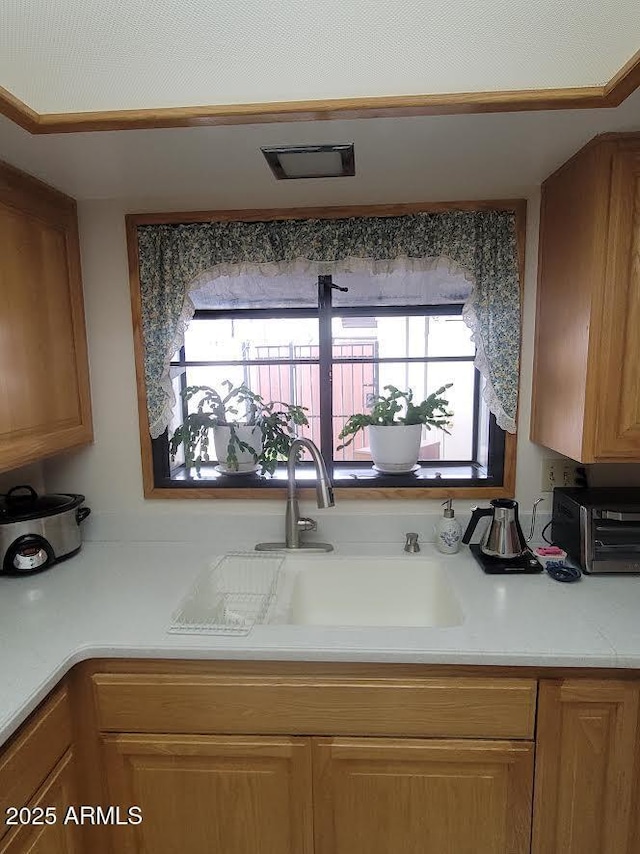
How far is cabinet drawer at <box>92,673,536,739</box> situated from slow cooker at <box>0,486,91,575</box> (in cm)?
51

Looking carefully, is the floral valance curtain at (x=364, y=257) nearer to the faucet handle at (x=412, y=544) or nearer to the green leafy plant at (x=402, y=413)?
the green leafy plant at (x=402, y=413)

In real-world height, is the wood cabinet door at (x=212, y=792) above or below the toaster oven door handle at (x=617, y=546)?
below

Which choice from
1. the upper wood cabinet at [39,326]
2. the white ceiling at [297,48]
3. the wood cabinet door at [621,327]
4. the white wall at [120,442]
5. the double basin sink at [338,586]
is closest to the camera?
the white ceiling at [297,48]

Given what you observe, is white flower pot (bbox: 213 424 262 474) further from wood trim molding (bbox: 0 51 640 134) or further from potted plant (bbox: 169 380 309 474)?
wood trim molding (bbox: 0 51 640 134)

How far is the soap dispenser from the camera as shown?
1654 mm

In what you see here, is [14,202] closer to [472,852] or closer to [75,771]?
[75,771]

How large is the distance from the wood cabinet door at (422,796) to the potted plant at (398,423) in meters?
0.90

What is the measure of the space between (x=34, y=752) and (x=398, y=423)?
1372mm

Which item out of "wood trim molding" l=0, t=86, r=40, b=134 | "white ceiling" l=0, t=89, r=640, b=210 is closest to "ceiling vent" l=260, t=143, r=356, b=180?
"white ceiling" l=0, t=89, r=640, b=210

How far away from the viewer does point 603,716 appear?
114 centimetres

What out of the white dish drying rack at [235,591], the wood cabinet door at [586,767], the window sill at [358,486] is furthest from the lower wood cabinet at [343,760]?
the window sill at [358,486]

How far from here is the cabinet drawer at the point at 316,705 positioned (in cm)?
115

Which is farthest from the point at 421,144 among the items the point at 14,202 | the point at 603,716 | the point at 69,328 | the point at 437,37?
the point at 603,716

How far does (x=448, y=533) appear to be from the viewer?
65.1 inches
